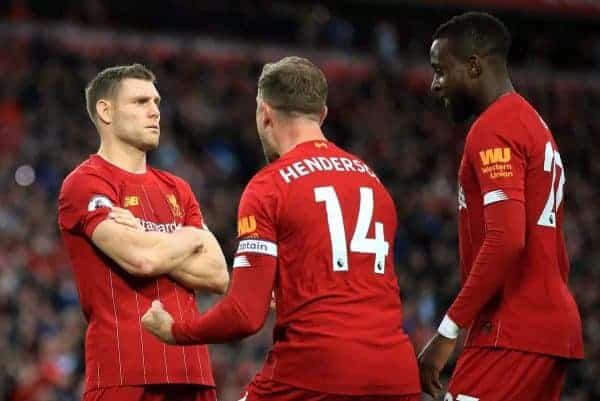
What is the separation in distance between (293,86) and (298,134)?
7.1 inches

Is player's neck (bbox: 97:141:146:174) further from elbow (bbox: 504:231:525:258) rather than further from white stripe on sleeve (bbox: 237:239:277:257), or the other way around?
elbow (bbox: 504:231:525:258)

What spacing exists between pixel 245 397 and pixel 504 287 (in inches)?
42.5

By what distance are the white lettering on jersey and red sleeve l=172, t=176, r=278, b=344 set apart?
0.29ft

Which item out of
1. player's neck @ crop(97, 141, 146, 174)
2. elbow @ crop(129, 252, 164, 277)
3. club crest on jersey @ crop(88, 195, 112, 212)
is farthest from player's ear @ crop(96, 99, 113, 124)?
elbow @ crop(129, 252, 164, 277)

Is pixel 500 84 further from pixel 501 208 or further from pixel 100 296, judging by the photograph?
pixel 100 296

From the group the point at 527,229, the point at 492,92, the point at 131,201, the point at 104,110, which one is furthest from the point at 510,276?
the point at 104,110

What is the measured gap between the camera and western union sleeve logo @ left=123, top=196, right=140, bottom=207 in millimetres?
5227

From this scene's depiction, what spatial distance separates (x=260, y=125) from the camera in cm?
450

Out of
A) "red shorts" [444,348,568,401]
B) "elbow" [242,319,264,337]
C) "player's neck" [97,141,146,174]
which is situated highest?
"player's neck" [97,141,146,174]

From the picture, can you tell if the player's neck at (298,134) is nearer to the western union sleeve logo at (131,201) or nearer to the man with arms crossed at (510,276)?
the man with arms crossed at (510,276)

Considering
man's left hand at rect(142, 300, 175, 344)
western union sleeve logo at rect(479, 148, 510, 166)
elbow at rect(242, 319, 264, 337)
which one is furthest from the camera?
western union sleeve logo at rect(479, 148, 510, 166)

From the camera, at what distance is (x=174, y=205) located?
5.39 metres

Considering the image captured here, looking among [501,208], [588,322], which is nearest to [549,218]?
[501,208]

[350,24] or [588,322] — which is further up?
[350,24]
